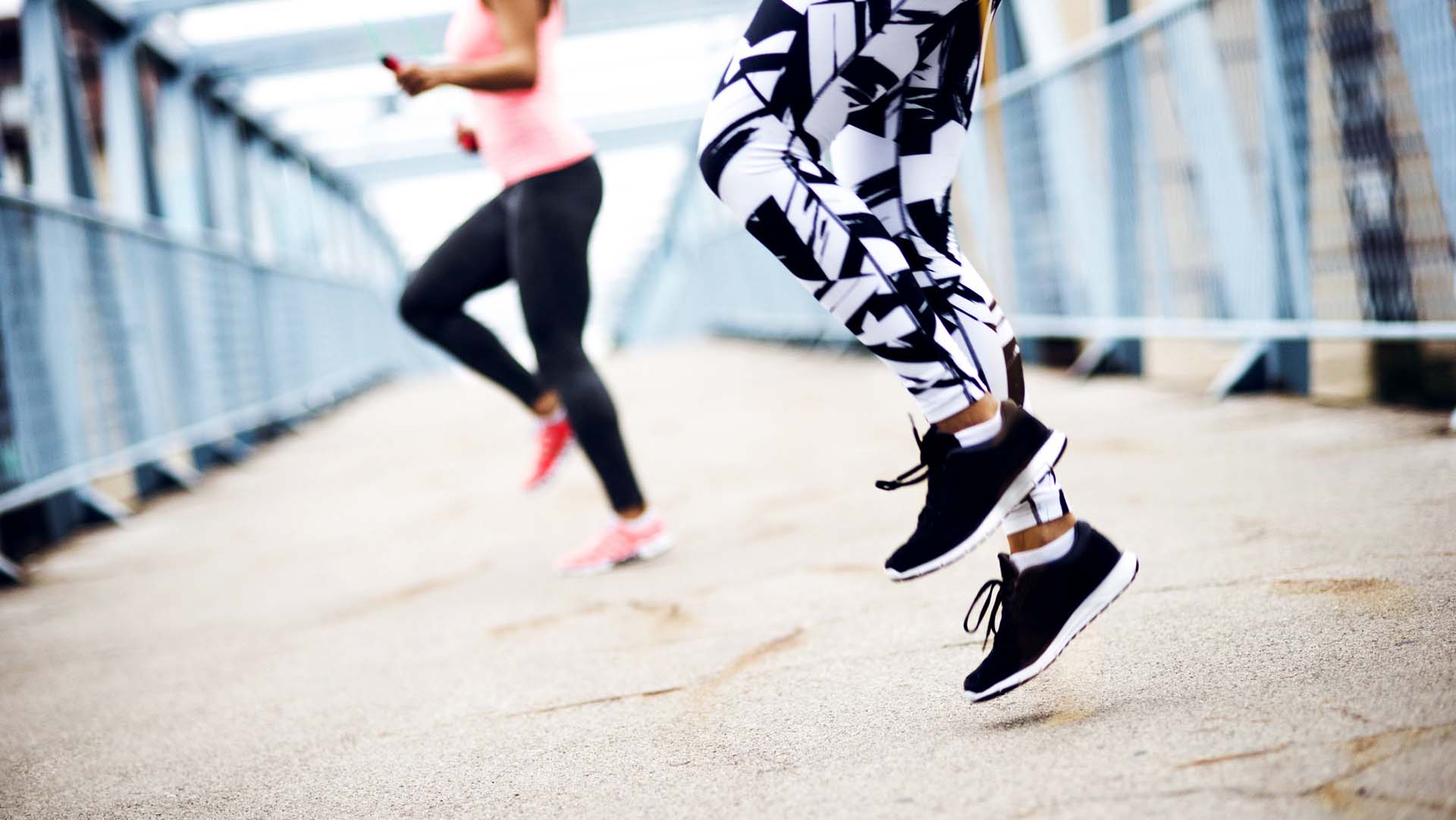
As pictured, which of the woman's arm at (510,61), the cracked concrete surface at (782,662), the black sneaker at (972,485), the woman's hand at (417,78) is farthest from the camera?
the woman's arm at (510,61)

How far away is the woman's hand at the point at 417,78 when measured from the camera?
2316 mm

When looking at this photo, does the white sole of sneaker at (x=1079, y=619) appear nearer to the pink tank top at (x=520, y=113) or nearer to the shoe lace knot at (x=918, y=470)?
the shoe lace knot at (x=918, y=470)

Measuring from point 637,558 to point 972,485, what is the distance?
1.60 meters

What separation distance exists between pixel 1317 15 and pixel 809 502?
214 centimetres

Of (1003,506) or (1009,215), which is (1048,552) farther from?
(1009,215)

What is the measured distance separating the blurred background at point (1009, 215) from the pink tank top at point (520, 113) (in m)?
0.22

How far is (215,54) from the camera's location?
1041cm

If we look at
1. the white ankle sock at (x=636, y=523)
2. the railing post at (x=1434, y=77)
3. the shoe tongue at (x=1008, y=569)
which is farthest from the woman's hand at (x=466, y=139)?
the railing post at (x=1434, y=77)

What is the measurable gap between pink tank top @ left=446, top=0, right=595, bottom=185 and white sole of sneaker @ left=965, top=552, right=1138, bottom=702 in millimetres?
1695

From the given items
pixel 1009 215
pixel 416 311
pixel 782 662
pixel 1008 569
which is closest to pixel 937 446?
pixel 1008 569

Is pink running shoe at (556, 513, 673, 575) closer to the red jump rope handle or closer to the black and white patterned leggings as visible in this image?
the red jump rope handle

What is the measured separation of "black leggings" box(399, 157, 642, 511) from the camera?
274 centimetres

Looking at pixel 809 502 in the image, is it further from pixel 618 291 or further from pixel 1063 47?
pixel 618 291

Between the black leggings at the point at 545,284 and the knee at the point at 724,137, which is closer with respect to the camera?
the knee at the point at 724,137
